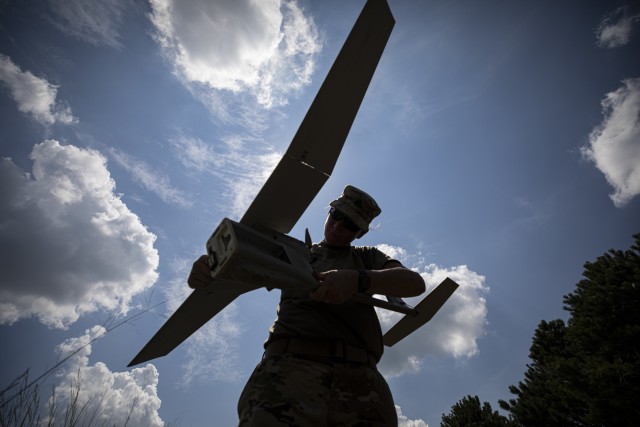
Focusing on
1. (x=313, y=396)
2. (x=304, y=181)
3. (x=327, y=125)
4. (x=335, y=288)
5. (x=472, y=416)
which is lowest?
(x=313, y=396)

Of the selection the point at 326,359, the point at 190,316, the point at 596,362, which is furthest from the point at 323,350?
the point at 596,362

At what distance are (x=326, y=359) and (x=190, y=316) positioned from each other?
1404 millimetres

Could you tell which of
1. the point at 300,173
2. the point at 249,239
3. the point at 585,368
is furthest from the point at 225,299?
the point at 585,368

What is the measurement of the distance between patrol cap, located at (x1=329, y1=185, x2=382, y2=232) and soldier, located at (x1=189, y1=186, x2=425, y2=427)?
43 cm

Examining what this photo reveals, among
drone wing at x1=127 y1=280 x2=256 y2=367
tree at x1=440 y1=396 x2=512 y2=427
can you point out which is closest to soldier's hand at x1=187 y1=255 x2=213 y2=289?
drone wing at x1=127 y1=280 x2=256 y2=367

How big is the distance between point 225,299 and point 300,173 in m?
1.48

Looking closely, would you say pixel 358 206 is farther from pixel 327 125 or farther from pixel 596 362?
pixel 596 362

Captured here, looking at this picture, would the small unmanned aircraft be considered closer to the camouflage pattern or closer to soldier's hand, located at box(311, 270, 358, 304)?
soldier's hand, located at box(311, 270, 358, 304)

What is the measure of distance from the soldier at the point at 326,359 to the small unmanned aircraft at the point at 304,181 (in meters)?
0.15

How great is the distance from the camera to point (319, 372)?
2066 millimetres

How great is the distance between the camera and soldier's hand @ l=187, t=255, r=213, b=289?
6.81 ft

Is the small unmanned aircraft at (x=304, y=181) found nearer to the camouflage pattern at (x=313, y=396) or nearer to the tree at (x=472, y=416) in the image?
the camouflage pattern at (x=313, y=396)

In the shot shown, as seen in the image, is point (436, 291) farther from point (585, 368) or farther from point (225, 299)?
point (585, 368)

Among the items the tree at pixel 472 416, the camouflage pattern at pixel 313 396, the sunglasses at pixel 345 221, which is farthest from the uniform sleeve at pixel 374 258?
the tree at pixel 472 416
